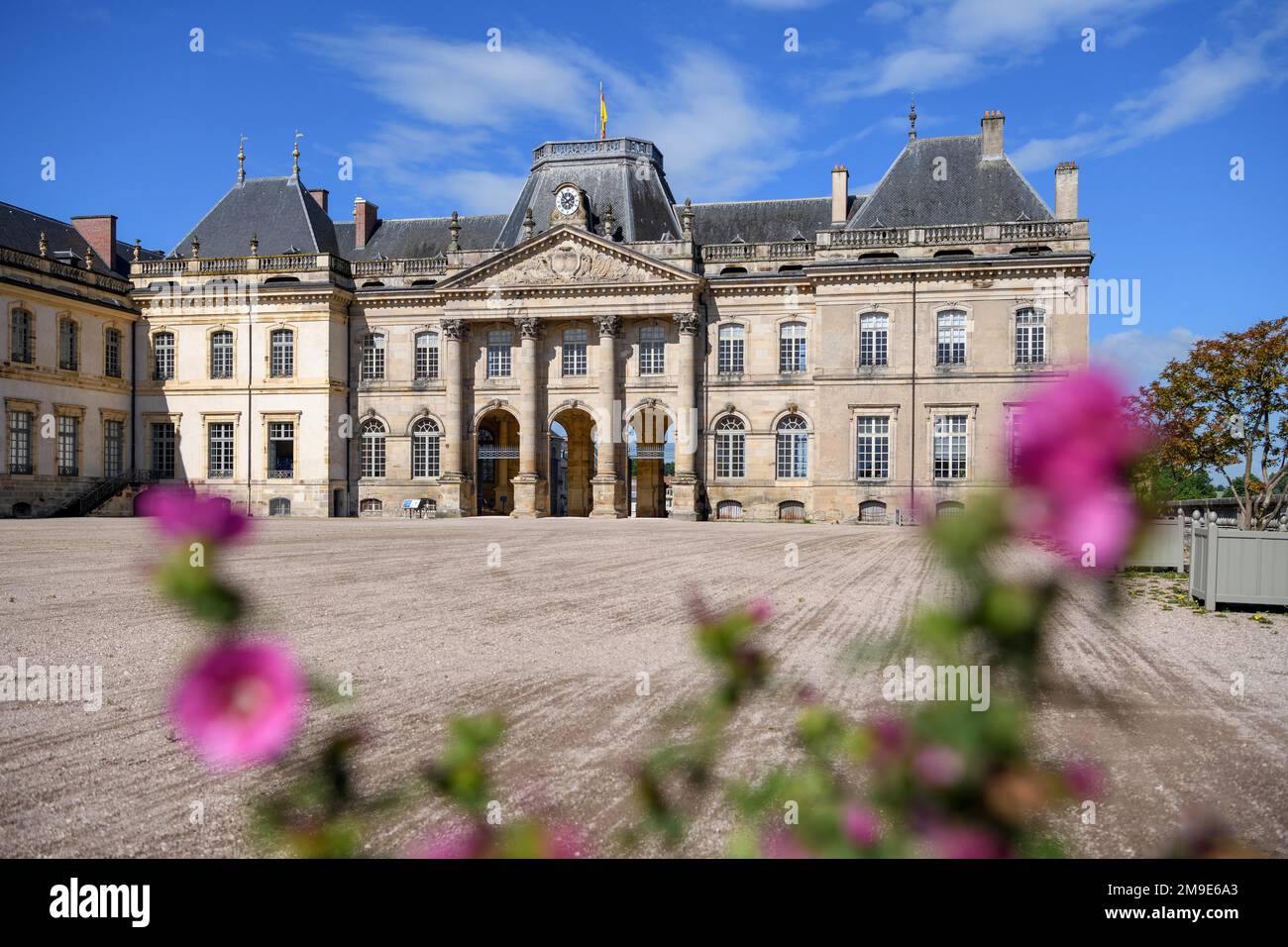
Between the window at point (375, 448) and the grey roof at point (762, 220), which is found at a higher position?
the grey roof at point (762, 220)

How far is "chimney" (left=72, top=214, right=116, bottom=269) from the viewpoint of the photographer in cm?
4516

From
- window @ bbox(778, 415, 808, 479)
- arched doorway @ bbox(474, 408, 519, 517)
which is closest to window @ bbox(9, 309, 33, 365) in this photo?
arched doorway @ bbox(474, 408, 519, 517)

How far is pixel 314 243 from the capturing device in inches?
1747

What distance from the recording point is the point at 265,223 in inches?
1795

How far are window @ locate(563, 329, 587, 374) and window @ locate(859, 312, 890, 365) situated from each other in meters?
12.0

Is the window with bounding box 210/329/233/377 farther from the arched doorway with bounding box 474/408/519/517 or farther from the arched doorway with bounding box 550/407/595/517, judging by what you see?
the arched doorway with bounding box 550/407/595/517

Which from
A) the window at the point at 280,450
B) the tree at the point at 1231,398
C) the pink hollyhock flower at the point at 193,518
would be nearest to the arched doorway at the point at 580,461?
the window at the point at 280,450

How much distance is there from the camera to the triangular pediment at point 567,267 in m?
40.2

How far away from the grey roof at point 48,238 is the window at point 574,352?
69.6 feet

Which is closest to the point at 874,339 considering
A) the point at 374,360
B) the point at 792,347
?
the point at 792,347

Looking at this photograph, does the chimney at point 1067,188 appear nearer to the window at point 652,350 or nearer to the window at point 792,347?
the window at point 792,347

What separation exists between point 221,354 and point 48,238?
8.60 meters
